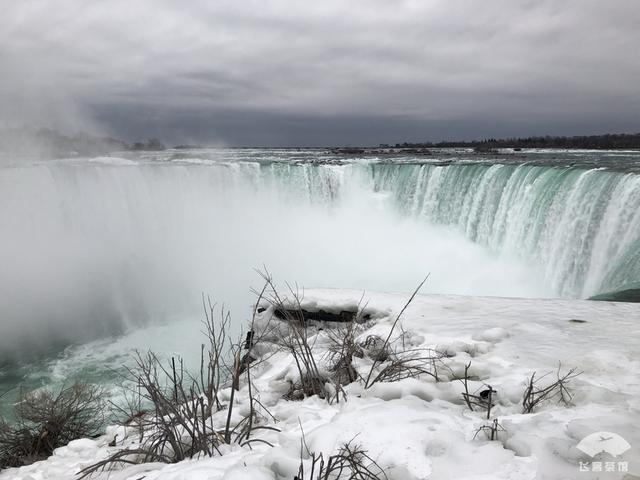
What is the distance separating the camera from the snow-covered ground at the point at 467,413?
190cm

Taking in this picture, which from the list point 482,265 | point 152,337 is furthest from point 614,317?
point 152,337

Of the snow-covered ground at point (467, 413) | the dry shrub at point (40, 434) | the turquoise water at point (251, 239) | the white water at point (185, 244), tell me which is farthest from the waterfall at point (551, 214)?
the dry shrub at point (40, 434)

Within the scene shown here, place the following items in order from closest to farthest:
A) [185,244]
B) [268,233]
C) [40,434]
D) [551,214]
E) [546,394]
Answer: [546,394] → [40,434] → [551,214] → [185,244] → [268,233]

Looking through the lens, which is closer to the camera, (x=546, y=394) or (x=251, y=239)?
(x=546, y=394)

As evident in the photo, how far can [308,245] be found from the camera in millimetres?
17609

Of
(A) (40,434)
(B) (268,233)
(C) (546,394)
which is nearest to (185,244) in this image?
(B) (268,233)

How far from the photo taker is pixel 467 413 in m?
2.41

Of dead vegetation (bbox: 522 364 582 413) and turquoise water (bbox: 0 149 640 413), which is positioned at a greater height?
dead vegetation (bbox: 522 364 582 413)

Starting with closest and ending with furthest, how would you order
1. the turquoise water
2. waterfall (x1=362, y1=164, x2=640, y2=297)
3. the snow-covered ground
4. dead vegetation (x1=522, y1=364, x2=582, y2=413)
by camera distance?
the snow-covered ground → dead vegetation (x1=522, y1=364, x2=582, y2=413) → waterfall (x1=362, y1=164, x2=640, y2=297) → the turquoise water

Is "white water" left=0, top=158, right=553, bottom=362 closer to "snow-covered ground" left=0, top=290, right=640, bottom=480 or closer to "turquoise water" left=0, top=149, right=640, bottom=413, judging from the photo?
"turquoise water" left=0, top=149, right=640, bottom=413

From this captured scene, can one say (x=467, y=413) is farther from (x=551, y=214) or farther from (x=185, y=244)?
(x=185, y=244)

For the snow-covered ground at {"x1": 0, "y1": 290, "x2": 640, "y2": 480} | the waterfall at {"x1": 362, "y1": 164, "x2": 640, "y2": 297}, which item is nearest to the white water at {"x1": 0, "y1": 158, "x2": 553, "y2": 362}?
the waterfall at {"x1": 362, "y1": 164, "x2": 640, "y2": 297}

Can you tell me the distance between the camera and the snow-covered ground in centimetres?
190

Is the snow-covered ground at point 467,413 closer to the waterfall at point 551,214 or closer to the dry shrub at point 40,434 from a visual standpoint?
the dry shrub at point 40,434
